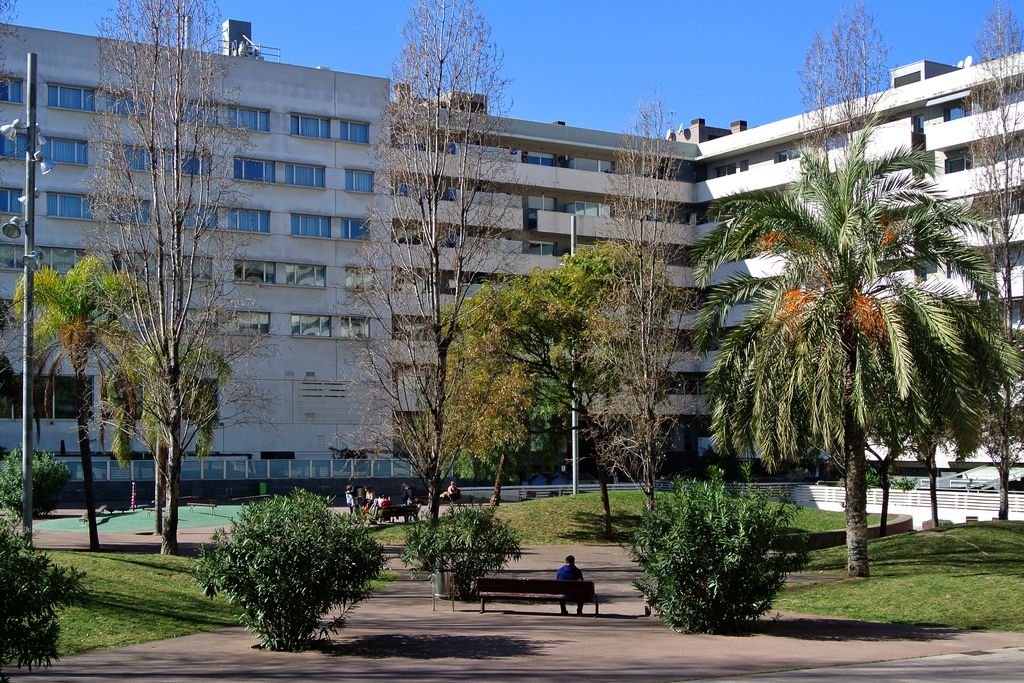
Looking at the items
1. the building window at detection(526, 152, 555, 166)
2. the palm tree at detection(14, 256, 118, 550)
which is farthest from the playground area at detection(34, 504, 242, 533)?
the building window at detection(526, 152, 555, 166)

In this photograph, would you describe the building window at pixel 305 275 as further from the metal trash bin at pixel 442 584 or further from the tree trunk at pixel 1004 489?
the metal trash bin at pixel 442 584

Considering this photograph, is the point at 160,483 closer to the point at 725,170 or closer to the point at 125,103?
the point at 125,103

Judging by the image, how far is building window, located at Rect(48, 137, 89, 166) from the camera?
49.5 meters

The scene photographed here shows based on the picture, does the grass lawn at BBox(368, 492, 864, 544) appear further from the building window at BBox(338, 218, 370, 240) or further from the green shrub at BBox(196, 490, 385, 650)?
the building window at BBox(338, 218, 370, 240)

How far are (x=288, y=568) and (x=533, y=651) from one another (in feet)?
11.1

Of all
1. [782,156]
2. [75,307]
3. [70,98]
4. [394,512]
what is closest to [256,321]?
[70,98]

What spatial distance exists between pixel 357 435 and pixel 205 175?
1452 centimetres

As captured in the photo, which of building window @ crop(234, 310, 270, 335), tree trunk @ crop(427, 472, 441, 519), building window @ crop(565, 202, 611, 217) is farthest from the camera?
building window @ crop(565, 202, 611, 217)

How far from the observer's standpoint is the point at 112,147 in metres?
24.8

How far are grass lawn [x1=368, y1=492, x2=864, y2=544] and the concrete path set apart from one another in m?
13.2

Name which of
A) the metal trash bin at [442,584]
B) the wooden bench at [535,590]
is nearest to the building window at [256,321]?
the metal trash bin at [442,584]

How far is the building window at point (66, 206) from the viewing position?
161ft

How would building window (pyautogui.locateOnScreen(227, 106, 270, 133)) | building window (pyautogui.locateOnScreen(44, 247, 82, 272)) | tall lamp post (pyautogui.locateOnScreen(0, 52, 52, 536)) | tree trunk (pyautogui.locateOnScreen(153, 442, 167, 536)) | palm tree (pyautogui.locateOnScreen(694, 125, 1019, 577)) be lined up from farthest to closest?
building window (pyautogui.locateOnScreen(227, 106, 270, 133)), building window (pyautogui.locateOnScreen(44, 247, 82, 272)), tree trunk (pyautogui.locateOnScreen(153, 442, 167, 536)), tall lamp post (pyautogui.locateOnScreen(0, 52, 52, 536)), palm tree (pyautogui.locateOnScreen(694, 125, 1019, 577))

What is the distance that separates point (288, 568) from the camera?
1353 centimetres
